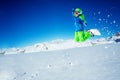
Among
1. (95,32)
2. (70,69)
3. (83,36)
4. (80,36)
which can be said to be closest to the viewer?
(80,36)

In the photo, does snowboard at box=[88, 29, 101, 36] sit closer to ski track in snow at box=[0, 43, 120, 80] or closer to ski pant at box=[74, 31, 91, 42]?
ski pant at box=[74, 31, 91, 42]

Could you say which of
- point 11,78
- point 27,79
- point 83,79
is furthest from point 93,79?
point 11,78

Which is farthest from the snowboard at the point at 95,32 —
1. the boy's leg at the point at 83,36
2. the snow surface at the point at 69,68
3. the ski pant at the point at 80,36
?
the snow surface at the point at 69,68

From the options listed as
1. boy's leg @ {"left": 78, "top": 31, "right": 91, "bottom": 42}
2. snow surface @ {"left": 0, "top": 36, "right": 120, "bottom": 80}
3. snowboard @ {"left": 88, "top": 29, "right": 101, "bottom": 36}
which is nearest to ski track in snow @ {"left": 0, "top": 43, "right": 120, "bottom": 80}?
snow surface @ {"left": 0, "top": 36, "right": 120, "bottom": 80}

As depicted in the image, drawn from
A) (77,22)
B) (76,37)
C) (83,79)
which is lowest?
(83,79)

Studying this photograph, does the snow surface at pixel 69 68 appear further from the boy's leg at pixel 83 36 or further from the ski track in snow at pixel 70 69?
the boy's leg at pixel 83 36

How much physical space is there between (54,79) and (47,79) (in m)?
0.55

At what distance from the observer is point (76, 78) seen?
10352 millimetres

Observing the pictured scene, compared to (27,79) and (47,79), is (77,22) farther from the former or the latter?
(27,79)

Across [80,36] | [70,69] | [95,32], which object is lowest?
[70,69]

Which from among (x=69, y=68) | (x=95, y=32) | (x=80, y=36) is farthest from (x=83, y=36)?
(x=69, y=68)

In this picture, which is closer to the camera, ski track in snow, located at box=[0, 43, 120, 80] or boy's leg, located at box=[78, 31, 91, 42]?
boy's leg, located at box=[78, 31, 91, 42]

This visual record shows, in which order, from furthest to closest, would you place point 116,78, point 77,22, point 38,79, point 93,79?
point 38,79 < point 77,22 < point 93,79 < point 116,78

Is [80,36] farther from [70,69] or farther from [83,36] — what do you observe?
[70,69]
